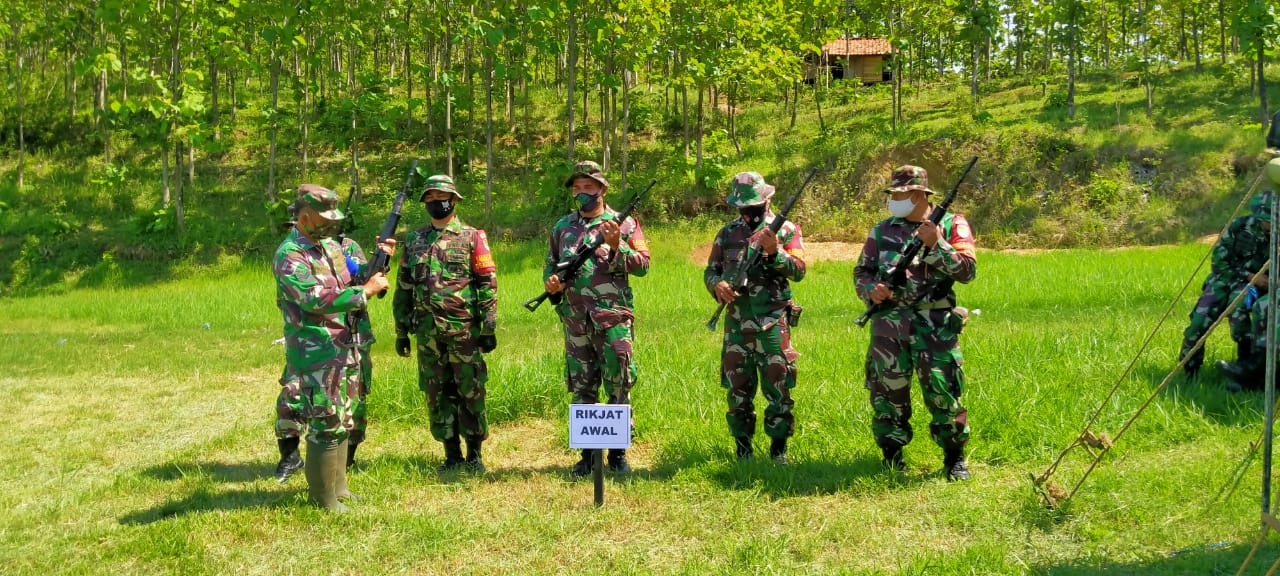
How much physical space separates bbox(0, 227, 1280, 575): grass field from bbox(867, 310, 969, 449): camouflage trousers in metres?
0.32

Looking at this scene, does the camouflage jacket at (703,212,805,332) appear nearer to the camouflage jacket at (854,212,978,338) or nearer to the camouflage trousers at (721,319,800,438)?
the camouflage trousers at (721,319,800,438)

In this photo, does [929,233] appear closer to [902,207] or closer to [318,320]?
[902,207]

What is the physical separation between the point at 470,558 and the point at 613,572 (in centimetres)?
82

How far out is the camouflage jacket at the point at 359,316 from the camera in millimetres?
5598

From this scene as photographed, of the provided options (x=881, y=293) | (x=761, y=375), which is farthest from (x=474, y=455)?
(x=881, y=293)

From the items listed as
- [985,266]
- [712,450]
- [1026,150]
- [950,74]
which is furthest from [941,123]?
[712,450]

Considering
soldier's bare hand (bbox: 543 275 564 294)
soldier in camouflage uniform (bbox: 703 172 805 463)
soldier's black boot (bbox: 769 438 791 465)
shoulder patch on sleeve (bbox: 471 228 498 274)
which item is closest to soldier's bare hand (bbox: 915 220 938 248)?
soldier in camouflage uniform (bbox: 703 172 805 463)

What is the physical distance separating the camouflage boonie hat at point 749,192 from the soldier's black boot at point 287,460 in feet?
11.7

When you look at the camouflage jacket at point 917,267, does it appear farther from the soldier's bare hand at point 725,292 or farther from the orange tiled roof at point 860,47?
the orange tiled roof at point 860,47

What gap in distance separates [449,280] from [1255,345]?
237 inches

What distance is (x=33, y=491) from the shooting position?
6.29 m

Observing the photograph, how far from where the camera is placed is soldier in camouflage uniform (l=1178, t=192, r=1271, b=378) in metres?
6.93

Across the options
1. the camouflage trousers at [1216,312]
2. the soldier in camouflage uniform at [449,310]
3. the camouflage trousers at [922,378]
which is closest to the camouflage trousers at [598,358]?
the soldier in camouflage uniform at [449,310]

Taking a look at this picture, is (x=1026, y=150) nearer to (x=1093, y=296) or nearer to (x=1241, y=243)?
(x=1093, y=296)
